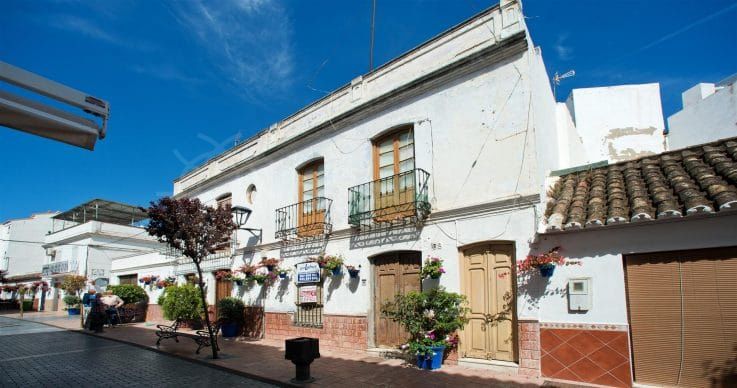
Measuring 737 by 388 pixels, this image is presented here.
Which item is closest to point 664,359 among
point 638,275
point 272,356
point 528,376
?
point 638,275

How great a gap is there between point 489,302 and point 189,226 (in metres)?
→ 6.58

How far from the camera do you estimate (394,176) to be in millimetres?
10164

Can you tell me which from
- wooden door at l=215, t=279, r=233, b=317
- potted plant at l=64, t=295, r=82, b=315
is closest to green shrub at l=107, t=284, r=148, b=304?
wooden door at l=215, t=279, r=233, b=317

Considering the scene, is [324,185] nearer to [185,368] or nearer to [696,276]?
[185,368]

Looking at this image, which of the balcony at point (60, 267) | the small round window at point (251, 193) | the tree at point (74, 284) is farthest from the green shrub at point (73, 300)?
the small round window at point (251, 193)

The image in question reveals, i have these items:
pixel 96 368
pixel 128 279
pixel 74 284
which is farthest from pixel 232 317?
pixel 74 284

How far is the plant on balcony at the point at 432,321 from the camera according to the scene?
8.25 m

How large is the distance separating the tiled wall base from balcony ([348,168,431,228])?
2.31 m

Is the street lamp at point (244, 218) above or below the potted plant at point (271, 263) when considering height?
above

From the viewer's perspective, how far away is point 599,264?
6980mm

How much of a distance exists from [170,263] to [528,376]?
16370mm

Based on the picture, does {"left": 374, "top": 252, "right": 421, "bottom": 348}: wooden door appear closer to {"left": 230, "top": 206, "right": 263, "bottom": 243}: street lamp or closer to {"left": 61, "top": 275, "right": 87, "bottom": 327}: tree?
{"left": 230, "top": 206, "right": 263, "bottom": 243}: street lamp

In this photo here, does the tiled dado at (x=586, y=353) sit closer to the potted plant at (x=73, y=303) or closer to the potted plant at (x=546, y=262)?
the potted plant at (x=546, y=262)

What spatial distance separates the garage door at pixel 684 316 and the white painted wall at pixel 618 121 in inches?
386
